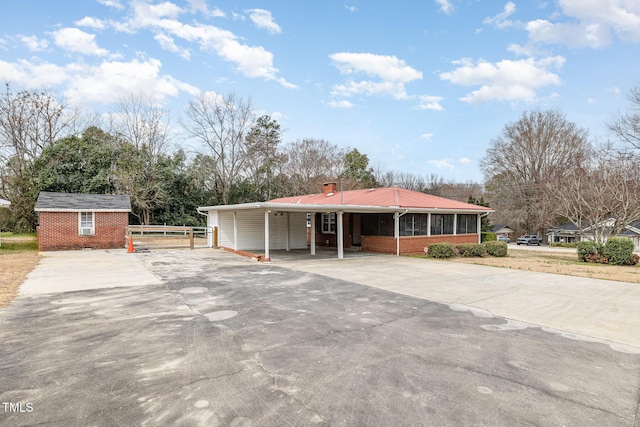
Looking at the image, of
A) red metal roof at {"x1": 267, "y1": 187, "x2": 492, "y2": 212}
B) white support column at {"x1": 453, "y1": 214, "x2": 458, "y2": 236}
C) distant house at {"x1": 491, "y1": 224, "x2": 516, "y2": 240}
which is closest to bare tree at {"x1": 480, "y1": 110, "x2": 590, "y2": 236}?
distant house at {"x1": 491, "y1": 224, "x2": 516, "y2": 240}

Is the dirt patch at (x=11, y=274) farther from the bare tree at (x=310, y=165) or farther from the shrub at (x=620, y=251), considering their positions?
the bare tree at (x=310, y=165)

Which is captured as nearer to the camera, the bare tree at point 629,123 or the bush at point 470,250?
the bush at point 470,250

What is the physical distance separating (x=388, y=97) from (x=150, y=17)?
14.3 m

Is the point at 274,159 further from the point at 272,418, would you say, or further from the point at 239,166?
the point at 272,418

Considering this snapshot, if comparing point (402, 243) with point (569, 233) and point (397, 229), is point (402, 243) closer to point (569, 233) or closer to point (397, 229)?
point (397, 229)

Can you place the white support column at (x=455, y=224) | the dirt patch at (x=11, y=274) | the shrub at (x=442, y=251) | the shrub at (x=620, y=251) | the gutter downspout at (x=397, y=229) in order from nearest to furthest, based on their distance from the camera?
1. the dirt patch at (x=11, y=274)
2. the shrub at (x=620, y=251)
3. the shrub at (x=442, y=251)
4. the gutter downspout at (x=397, y=229)
5. the white support column at (x=455, y=224)

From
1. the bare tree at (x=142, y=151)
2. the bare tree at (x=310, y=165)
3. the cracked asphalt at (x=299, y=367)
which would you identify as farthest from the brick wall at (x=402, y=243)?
the bare tree at (x=310, y=165)

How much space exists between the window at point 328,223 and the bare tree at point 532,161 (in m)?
24.8

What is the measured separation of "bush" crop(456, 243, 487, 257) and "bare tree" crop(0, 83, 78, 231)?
91.0ft

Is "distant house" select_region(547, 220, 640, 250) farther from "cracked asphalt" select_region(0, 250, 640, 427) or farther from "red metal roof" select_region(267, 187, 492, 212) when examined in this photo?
"cracked asphalt" select_region(0, 250, 640, 427)

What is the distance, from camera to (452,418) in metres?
2.84

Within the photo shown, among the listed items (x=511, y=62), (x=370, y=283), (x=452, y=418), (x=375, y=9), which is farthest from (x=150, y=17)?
(x=511, y=62)

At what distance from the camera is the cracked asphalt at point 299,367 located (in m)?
2.89

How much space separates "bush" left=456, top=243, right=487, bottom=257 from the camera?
15789 millimetres
